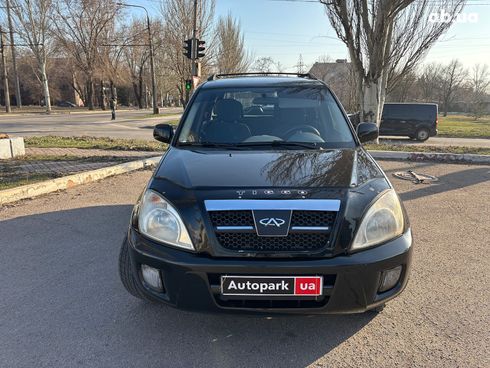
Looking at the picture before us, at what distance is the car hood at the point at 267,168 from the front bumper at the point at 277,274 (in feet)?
1.60

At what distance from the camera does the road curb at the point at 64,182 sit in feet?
19.3

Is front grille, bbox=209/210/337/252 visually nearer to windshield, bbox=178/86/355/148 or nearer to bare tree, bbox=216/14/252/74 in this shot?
windshield, bbox=178/86/355/148

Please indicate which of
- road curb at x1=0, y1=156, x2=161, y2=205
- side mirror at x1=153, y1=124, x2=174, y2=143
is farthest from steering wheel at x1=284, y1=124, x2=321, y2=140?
road curb at x1=0, y1=156, x2=161, y2=205

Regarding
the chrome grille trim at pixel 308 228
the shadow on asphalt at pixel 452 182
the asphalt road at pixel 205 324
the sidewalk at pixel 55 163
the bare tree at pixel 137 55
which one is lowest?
the asphalt road at pixel 205 324

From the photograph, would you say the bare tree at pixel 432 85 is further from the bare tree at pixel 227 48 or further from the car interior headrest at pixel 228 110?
the car interior headrest at pixel 228 110

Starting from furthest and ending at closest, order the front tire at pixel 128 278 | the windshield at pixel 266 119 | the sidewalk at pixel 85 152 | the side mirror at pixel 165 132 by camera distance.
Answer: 1. the sidewalk at pixel 85 152
2. the side mirror at pixel 165 132
3. the windshield at pixel 266 119
4. the front tire at pixel 128 278

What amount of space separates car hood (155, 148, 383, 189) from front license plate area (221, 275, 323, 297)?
0.59m

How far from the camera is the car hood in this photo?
103 inches

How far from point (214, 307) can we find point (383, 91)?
12.1m

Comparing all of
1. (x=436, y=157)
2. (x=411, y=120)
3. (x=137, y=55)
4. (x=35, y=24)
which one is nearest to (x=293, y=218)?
(x=436, y=157)

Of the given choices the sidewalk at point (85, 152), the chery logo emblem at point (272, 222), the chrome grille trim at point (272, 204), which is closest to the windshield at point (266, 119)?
the chrome grille trim at point (272, 204)

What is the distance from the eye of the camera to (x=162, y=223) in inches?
98.1

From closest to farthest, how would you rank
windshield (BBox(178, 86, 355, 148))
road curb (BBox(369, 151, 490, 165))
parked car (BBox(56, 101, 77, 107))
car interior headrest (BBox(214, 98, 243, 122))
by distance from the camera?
1. windshield (BBox(178, 86, 355, 148))
2. car interior headrest (BBox(214, 98, 243, 122))
3. road curb (BBox(369, 151, 490, 165))
4. parked car (BBox(56, 101, 77, 107))

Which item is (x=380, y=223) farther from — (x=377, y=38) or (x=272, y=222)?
(x=377, y=38)
